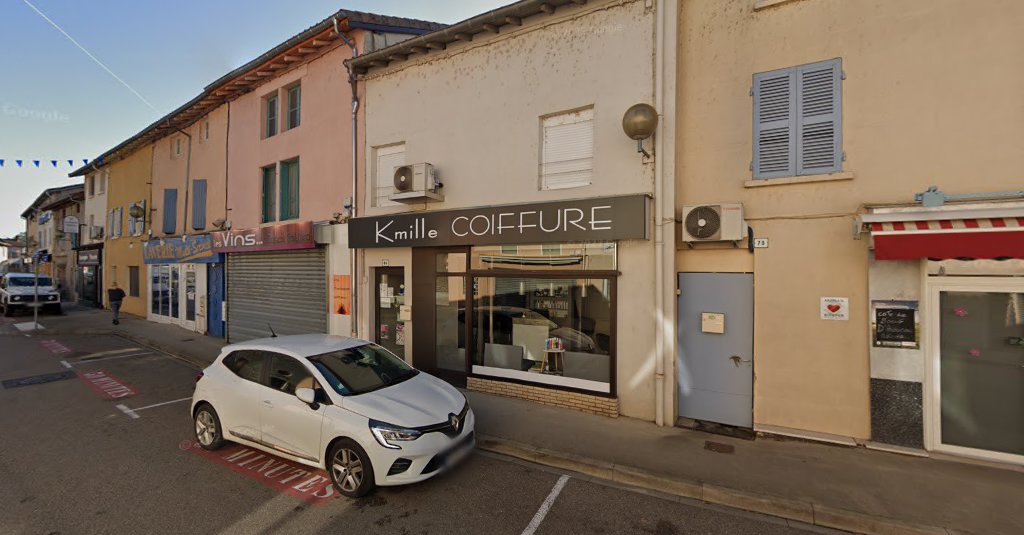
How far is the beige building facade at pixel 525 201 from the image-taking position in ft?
20.5

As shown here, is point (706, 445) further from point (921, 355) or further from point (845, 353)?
point (921, 355)

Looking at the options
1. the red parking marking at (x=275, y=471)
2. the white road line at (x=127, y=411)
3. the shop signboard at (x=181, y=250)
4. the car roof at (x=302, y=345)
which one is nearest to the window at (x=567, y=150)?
the car roof at (x=302, y=345)

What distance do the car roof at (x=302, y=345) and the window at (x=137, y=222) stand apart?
54.6 feet

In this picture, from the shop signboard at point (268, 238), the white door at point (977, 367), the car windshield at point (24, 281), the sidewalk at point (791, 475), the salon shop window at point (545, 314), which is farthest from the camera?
the car windshield at point (24, 281)

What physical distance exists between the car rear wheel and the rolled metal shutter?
4825 millimetres

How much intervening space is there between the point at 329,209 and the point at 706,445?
916cm

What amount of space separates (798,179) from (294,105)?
12.0 meters

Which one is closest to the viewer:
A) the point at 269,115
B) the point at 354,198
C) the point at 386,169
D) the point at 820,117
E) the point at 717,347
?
the point at 820,117

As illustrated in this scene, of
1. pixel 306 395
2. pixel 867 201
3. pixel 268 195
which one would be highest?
pixel 268 195

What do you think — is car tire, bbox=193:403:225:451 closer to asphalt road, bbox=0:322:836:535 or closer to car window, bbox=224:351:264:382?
asphalt road, bbox=0:322:836:535

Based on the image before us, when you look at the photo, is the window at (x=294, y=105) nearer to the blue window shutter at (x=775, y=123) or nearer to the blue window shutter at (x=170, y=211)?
the blue window shutter at (x=170, y=211)

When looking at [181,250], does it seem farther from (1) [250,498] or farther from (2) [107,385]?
(1) [250,498]

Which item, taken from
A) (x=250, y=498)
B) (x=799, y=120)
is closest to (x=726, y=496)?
(x=250, y=498)

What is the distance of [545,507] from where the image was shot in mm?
4016
